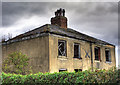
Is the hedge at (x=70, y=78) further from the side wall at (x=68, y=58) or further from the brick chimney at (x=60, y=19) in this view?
the brick chimney at (x=60, y=19)

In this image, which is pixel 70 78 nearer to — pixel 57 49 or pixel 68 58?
pixel 57 49

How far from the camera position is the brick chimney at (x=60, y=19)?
21.1 metres

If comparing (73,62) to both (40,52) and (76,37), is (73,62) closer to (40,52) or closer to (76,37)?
(76,37)

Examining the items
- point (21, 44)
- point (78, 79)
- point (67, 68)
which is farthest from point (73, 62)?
point (78, 79)

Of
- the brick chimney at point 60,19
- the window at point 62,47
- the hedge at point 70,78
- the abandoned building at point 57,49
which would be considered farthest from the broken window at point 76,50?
the hedge at point 70,78

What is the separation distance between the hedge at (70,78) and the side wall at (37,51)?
448 centimetres

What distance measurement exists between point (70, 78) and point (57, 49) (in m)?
8.23

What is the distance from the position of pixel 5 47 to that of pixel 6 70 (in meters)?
4.21

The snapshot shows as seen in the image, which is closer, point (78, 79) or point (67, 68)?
point (78, 79)

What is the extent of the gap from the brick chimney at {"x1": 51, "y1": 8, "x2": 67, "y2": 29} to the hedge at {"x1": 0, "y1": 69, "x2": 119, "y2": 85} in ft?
37.4

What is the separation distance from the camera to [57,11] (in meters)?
21.6

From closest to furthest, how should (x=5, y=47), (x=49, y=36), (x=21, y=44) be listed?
(x=49, y=36)
(x=21, y=44)
(x=5, y=47)

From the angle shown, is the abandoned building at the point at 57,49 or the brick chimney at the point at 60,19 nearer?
the abandoned building at the point at 57,49

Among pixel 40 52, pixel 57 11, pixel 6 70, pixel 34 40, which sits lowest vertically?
pixel 6 70
